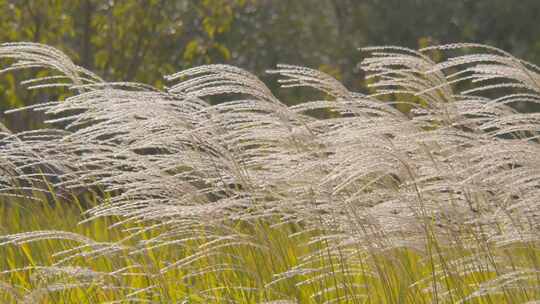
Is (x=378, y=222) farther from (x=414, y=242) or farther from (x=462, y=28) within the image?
→ (x=462, y=28)

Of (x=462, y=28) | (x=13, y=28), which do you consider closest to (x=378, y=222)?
(x=13, y=28)

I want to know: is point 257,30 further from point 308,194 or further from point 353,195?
point 353,195

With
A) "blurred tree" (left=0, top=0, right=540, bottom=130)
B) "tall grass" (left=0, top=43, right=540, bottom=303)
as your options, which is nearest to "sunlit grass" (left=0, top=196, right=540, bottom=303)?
"tall grass" (left=0, top=43, right=540, bottom=303)

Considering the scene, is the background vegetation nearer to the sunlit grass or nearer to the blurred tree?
the sunlit grass

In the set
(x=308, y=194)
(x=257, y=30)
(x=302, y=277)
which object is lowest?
(x=302, y=277)

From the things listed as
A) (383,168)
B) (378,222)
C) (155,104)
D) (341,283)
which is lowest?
(341,283)

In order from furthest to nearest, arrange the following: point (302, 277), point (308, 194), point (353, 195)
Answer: point (302, 277) → point (308, 194) → point (353, 195)

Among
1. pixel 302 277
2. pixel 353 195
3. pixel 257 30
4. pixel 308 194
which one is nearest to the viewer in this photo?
pixel 353 195

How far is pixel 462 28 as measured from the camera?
15039 mm

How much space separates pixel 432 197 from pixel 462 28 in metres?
12.4

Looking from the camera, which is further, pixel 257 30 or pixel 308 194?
pixel 257 30

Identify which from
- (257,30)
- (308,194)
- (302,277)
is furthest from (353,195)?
(257,30)

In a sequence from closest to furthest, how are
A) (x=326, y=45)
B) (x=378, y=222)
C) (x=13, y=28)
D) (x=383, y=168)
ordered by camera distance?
1. (x=383, y=168)
2. (x=378, y=222)
3. (x=13, y=28)
4. (x=326, y=45)

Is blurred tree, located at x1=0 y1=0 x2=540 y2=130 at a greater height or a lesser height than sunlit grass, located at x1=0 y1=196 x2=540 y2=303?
greater
